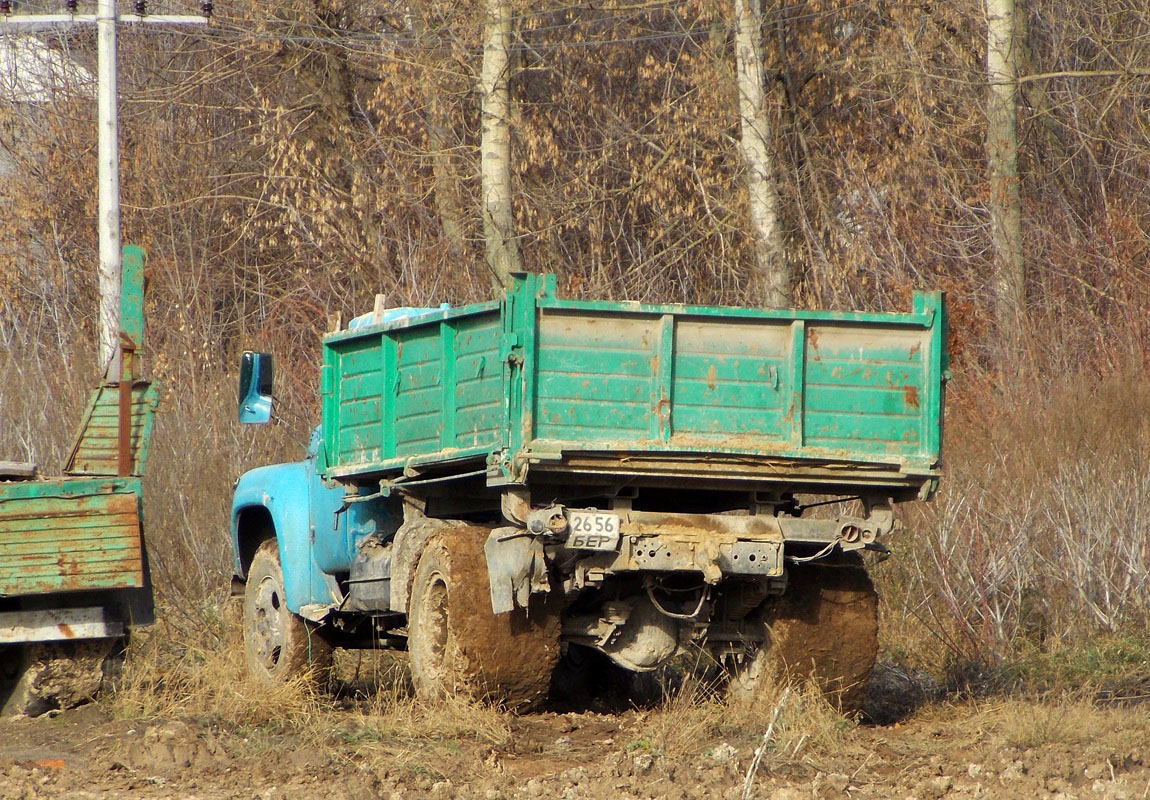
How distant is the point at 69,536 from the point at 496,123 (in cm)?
1118

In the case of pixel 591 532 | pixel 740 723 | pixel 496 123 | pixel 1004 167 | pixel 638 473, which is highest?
pixel 496 123

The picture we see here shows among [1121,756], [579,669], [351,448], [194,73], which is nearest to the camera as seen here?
[1121,756]

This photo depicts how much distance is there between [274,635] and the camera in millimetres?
10398

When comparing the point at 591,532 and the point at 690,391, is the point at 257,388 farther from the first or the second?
the point at 690,391

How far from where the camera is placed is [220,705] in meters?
8.84

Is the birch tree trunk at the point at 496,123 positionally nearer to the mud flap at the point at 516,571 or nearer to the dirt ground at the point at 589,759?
the mud flap at the point at 516,571

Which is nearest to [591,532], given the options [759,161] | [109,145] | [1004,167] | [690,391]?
[690,391]

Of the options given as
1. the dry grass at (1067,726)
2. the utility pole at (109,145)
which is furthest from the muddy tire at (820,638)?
the utility pole at (109,145)

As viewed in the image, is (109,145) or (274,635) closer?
(274,635)

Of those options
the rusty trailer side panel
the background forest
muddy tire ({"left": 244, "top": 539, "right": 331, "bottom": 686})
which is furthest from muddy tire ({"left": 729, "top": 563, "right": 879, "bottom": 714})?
the background forest

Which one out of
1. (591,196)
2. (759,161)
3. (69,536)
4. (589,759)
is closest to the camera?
(589,759)

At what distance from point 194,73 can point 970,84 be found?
11189 mm

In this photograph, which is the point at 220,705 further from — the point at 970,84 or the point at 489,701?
the point at 970,84

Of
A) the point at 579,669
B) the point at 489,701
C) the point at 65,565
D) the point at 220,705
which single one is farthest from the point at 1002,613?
the point at 65,565
